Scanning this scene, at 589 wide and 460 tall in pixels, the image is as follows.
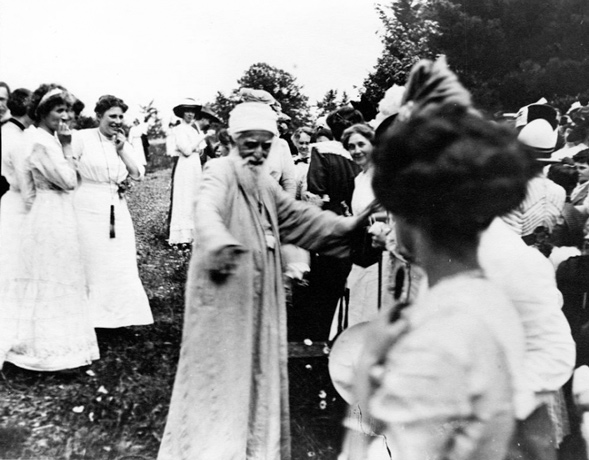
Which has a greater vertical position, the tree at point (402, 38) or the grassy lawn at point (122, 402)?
the tree at point (402, 38)

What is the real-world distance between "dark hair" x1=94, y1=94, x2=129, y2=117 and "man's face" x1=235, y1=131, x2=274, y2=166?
1.76 metres

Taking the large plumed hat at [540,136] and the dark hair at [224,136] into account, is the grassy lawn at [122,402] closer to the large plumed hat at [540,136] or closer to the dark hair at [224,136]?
the dark hair at [224,136]

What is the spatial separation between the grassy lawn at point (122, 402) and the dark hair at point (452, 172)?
2.05 meters

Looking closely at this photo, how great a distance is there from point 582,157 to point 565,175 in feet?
0.61

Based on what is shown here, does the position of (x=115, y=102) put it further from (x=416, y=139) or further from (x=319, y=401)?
(x=416, y=139)

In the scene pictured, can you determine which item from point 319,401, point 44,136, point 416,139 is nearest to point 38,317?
point 44,136

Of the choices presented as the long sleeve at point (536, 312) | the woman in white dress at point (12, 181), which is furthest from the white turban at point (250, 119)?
the woman in white dress at point (12, 181)

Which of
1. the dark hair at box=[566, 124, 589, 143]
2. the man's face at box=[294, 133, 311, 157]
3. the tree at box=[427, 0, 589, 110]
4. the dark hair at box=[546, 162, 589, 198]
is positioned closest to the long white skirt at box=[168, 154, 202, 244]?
the man's face at box=[294, 133, 311, 157]

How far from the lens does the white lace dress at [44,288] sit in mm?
4367

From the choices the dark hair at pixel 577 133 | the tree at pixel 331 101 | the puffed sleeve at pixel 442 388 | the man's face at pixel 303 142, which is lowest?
the puffed sleeve at pixel 442 388

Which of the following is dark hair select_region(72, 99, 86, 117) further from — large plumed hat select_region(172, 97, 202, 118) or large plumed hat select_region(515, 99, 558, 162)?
large plumed hat select_region(515, 99, 558, 162)

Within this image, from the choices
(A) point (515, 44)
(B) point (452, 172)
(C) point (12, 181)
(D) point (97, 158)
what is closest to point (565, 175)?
(A) point (515, 44)

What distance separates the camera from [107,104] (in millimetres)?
4762

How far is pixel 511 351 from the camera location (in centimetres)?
179
